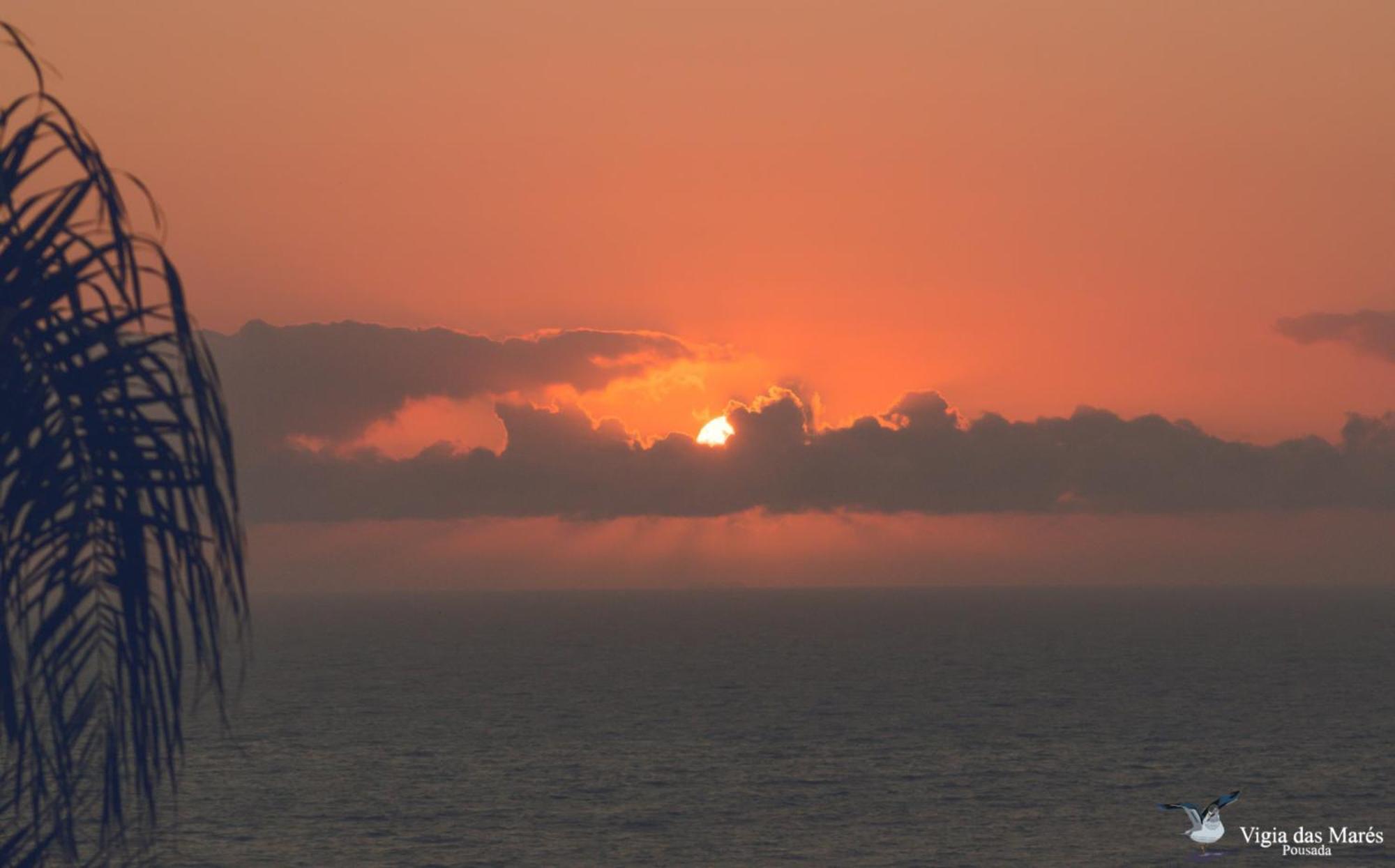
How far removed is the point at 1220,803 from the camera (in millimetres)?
87875

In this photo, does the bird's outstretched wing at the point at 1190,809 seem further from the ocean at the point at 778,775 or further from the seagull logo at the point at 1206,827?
the ocean at the point at 778,775

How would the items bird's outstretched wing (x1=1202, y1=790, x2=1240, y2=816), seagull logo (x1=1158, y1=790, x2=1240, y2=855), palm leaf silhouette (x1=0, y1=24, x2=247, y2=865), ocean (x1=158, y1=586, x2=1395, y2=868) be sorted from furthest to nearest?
ocean (x1=158, y1=586, x2=1395, y2=868) → seagull logo (x1=1158, y1=790, x2=1240, y2=855) → bird's outstretched wing (x1=1202, y1=790, x2=1240, y2=816) → palm leaf silhouette (x1=0, y1=24, x2=247, y2=865)

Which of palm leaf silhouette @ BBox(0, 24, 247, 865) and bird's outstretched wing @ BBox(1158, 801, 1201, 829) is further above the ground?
palm leaf silhouette @ BBox(0, 24, 247, 865)

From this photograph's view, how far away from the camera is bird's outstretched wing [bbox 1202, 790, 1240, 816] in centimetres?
8151

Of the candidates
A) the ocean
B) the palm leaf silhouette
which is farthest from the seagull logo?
→ the palm leaf silhouette

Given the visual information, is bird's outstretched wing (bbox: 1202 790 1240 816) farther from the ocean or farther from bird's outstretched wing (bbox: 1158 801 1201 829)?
the ocean

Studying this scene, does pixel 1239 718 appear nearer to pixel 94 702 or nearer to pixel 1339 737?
pixel 1339 737

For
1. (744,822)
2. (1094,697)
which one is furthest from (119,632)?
(1094,697)

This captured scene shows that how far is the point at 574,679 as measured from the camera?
19038 cm

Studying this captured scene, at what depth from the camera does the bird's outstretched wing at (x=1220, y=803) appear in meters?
81.5

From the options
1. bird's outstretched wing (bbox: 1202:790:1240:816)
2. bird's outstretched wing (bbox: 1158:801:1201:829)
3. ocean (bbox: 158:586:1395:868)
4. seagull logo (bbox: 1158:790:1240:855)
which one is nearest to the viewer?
bird's outstretched wing (bbox: 1158:801:1201:829)

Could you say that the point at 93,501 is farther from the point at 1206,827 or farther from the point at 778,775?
the point at 778,775

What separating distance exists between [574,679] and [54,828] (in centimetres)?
18641

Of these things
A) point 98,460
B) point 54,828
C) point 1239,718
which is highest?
point 98,460
